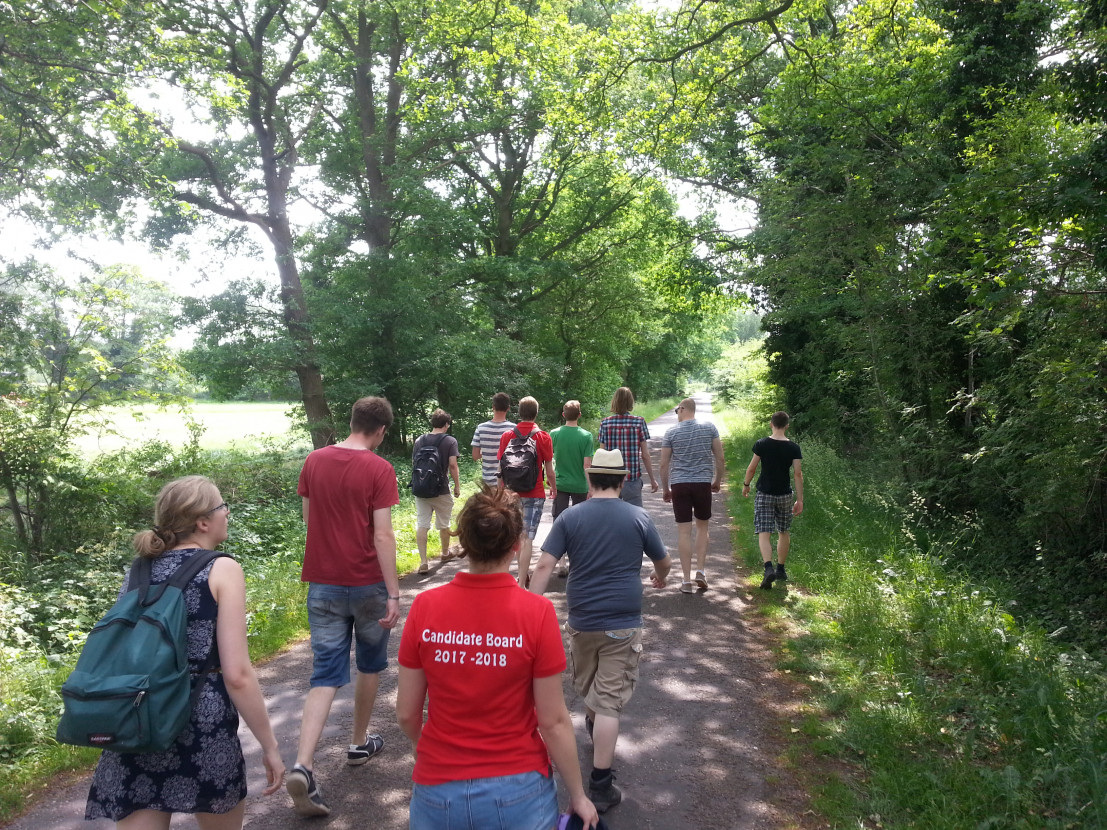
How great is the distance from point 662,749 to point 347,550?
7.45 feet

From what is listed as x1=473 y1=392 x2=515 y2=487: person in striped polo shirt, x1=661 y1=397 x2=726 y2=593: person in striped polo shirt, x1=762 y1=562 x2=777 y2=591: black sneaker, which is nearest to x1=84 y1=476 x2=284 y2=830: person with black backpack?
Answer: x1=661 y1=397 x2=726 y2=593: person in striped polo shirt

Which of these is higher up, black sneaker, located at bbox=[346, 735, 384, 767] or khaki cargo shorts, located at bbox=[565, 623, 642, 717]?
khaki cargo shorts, located at bbox=[565, 623, 642, 717]

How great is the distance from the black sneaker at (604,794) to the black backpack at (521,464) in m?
4.06

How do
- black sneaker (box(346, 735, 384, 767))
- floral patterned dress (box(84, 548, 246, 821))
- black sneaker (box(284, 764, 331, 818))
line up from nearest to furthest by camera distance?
1. floral patterned dress (box(84, 548, 246, 821))
2. black sneaker (box(284, 764, 331, 818))
3. black sneaker (box(346, 735, 384, 767))

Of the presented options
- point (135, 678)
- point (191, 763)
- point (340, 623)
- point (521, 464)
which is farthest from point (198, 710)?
point (521, 464)

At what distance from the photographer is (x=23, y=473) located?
31.7 feet

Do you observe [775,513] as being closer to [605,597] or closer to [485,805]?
[605,597]

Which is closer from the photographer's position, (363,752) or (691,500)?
(363,752)

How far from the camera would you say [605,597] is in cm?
387

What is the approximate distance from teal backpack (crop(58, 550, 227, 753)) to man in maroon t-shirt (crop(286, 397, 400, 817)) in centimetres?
151

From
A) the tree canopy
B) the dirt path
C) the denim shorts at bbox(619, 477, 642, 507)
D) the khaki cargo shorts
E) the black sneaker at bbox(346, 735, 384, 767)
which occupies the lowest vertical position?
the dirt path

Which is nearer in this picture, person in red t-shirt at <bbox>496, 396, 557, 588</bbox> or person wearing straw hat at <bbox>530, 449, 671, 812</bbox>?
person wearing straw hat at <bbox>530, 449, 671, 812</bbox>

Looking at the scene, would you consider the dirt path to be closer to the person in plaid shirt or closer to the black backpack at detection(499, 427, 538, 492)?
the person in plaid shirt

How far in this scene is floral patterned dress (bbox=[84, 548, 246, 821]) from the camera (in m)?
2.45
